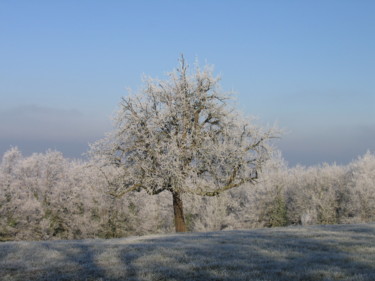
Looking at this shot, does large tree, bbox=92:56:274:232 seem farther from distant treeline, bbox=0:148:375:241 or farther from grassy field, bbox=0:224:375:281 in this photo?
grassy field, bbox=0:224:375:281

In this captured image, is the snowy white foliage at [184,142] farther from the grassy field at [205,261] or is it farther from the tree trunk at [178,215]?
the grassy field at [205,261]

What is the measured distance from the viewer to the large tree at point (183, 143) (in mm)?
30391

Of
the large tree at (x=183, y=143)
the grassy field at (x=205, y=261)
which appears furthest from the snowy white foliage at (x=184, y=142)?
the grassy field at (x=205, y=261)

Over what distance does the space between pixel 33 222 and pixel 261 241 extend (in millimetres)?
44726

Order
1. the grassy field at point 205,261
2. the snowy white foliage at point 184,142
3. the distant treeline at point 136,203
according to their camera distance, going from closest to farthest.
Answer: the grassy field at point 205,261 < the snowy white foliage at point 184,142 < the distant treeline at point 136,203

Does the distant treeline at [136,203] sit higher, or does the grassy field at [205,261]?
the distant treeline at [136,203]

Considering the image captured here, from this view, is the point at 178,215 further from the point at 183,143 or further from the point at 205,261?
the point at 205,261

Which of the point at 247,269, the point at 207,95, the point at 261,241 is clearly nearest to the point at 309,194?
the point at 207,95

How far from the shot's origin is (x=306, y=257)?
1616cm

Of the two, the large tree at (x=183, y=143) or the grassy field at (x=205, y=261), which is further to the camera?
the large tree at (x=183, y=143)

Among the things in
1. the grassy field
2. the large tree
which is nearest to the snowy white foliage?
the large tree

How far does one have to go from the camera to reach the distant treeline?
188ft

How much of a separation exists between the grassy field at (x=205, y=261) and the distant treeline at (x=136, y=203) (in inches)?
482

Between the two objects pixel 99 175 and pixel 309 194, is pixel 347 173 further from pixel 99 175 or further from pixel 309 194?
pixel 99 175
